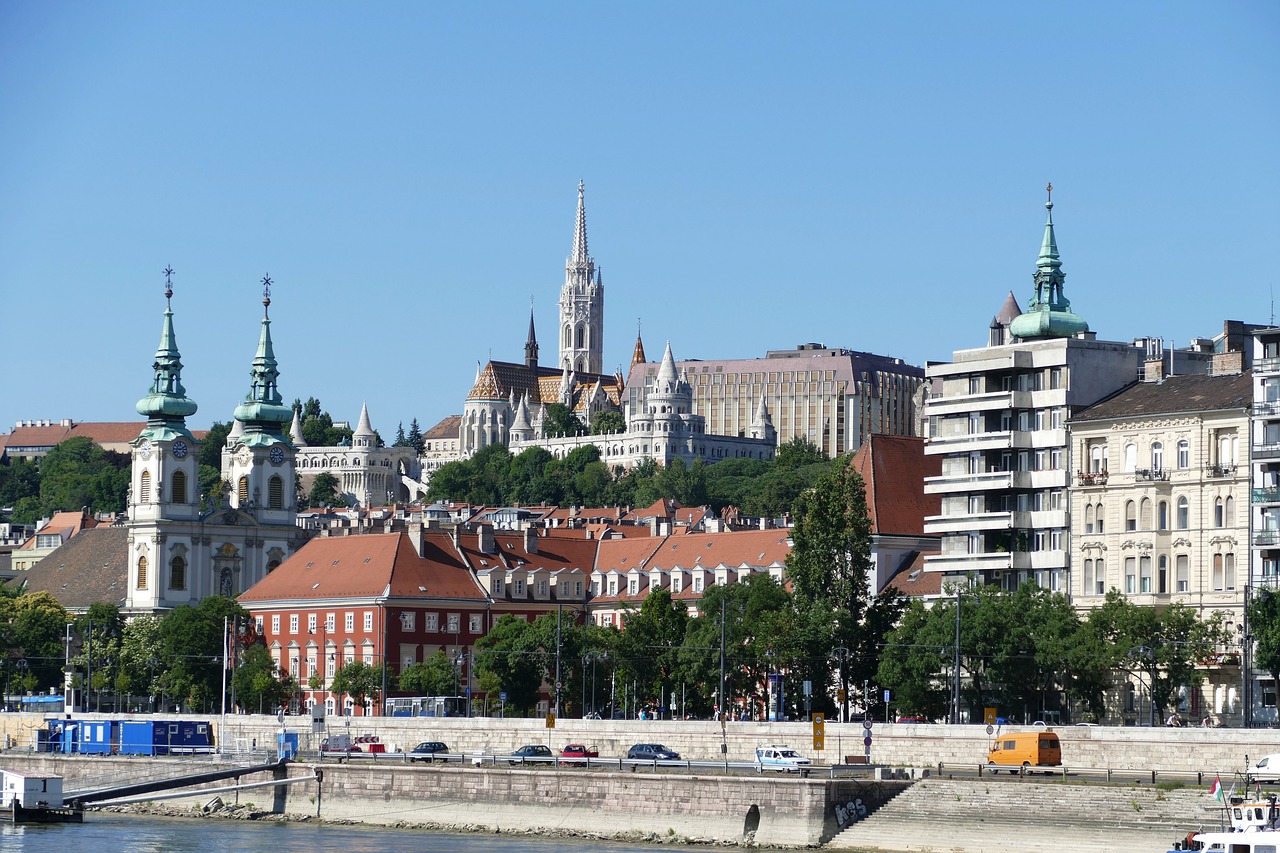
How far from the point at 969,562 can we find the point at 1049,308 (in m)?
14.8

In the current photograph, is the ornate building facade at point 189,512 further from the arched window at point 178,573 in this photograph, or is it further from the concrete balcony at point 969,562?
the concrete balcony at point 969,562

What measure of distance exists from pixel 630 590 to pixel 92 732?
37786 millimetres

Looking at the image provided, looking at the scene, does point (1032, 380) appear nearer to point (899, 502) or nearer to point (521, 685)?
point (899, 502)

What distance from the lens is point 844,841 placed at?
74.2m

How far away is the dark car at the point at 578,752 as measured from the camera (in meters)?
90.5

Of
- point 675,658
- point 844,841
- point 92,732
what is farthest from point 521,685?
point 844,841

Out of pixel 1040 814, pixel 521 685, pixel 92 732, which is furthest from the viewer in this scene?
pixel 521 685

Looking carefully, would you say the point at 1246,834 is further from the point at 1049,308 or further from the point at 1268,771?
the point at 1049,308

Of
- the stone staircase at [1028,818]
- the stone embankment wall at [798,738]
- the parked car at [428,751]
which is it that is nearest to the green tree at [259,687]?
the stone embankment wall at [798,738]

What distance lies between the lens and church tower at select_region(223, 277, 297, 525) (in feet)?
565

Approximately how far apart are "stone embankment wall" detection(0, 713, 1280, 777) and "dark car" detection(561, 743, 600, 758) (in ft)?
2.76

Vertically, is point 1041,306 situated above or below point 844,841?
above


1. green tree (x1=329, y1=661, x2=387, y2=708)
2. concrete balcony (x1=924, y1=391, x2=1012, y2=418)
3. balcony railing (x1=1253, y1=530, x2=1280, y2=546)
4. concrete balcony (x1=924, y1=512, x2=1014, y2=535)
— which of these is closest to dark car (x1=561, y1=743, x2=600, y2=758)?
concrete balcony (x1=924, y1=512, x2=1014, y2=535)

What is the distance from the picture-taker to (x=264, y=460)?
6831 inches
